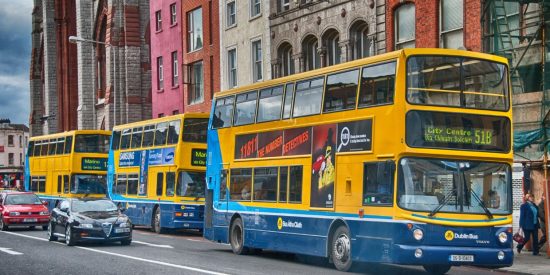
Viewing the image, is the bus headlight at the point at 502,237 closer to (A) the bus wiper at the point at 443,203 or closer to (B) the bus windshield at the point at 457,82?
(A) the bus wiper at the point at 443,203

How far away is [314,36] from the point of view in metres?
40.4

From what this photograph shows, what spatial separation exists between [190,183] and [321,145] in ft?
49.1

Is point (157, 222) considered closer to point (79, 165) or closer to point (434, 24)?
point (79, 165)

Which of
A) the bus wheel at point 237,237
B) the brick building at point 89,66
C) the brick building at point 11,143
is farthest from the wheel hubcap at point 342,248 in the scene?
the brick building at point 11,143

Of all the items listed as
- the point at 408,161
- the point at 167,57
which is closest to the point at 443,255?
the point at 408,161

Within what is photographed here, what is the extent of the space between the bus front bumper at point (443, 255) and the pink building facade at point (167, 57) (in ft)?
122

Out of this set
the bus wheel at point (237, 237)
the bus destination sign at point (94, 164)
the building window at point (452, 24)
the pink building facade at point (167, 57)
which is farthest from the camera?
the pink building facade at point (167, 57)

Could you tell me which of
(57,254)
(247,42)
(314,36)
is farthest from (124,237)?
(247,42)

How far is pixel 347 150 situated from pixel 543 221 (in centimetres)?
757

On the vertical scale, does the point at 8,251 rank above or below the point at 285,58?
below

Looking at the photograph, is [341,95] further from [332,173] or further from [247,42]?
[247,42]

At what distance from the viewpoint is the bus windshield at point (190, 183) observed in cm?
3559

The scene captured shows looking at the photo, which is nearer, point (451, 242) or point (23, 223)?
point (451, 242)

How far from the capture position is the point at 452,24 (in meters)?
31.1
